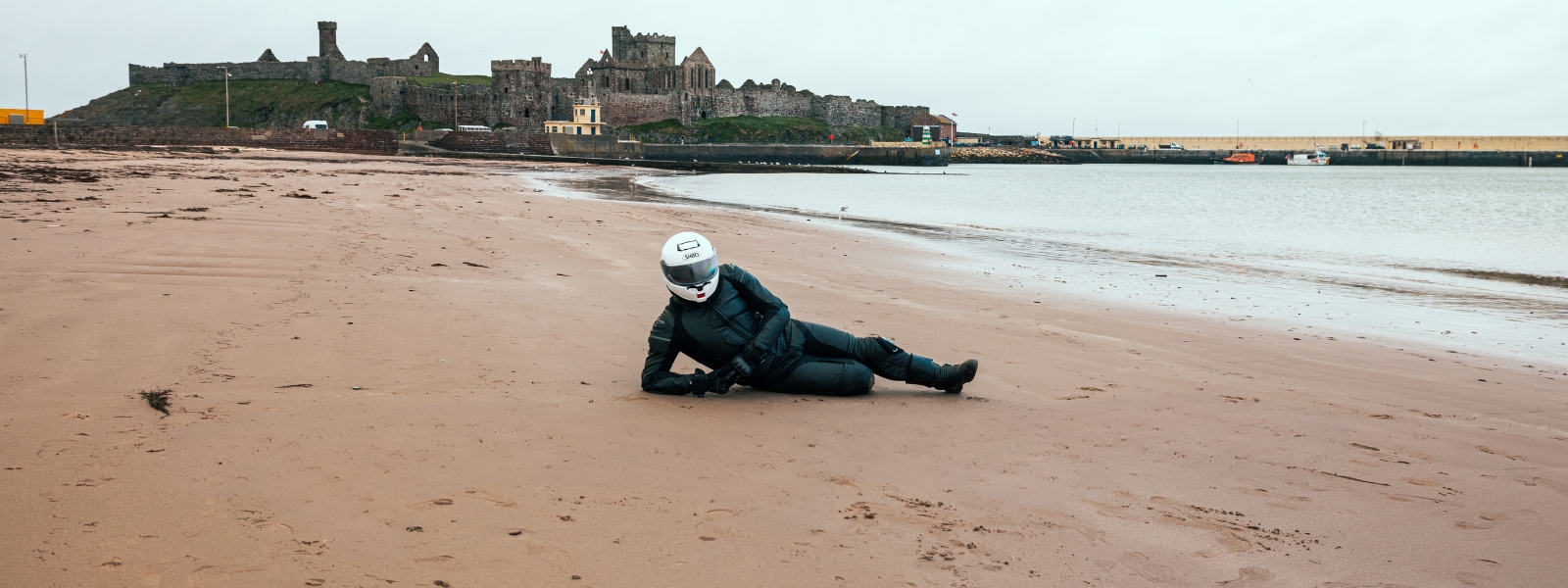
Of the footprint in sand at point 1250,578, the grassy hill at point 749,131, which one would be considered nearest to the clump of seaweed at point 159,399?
the footprint in sand at point 1250,578

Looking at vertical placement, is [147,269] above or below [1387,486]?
above

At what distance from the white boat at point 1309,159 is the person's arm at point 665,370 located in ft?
442

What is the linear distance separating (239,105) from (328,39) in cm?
1002

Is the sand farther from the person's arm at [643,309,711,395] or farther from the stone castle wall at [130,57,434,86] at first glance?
the stone castle wall at [130,57,434,86]

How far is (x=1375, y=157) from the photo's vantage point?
4791 inches

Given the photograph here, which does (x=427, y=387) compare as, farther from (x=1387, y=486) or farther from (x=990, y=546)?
(x=1387, y=486)

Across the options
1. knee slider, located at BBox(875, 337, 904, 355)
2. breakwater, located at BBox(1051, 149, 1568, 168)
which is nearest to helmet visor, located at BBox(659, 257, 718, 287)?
knee slider, located at BBox(875, 337, 904, 355)

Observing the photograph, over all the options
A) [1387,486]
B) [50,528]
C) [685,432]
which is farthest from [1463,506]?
[50,528]

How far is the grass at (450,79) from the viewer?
3467 inches

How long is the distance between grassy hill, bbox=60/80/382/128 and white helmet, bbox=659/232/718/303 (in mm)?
87616

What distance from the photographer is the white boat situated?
4825 inches

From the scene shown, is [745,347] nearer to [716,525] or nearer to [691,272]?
[691,272]

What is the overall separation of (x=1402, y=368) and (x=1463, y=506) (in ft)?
10.7

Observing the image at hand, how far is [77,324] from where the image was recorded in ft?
18.5
